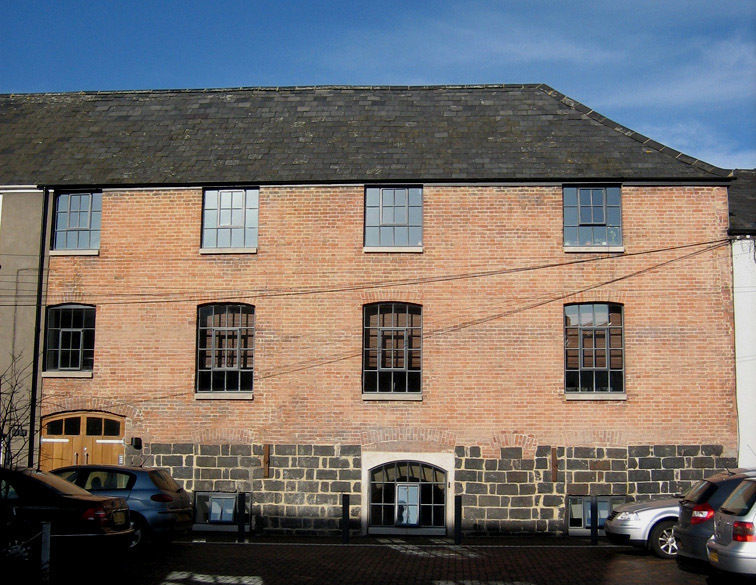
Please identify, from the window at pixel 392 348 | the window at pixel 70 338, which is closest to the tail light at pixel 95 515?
the window at pixel 392 348

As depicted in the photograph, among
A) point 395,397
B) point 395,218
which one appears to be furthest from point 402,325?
point 395,218

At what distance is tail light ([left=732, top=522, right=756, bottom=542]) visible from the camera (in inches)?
386

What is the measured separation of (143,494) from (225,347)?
192 inches

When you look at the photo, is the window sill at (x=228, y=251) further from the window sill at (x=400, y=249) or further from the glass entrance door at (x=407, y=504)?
the glass entrance door at (x=407, y=504)

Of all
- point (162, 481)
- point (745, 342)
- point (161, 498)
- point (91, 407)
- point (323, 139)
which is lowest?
point (161, 498)

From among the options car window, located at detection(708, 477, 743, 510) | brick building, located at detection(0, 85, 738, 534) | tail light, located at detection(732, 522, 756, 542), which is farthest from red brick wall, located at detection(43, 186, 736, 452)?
tail light, located at detection(732, 522, 756, 542)

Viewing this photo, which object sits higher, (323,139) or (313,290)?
(323,139)

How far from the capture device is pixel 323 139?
20.5 m

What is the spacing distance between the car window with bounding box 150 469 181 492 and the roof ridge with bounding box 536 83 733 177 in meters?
12.7

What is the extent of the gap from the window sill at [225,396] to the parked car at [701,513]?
9.77 meters

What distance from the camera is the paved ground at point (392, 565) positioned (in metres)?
12.6

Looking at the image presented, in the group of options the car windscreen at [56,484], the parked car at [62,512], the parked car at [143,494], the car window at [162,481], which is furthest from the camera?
the car window at [162,481]

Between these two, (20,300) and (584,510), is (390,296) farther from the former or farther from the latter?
(20,300)

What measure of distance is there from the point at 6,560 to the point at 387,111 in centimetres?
1429
